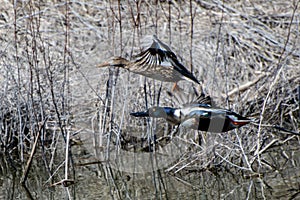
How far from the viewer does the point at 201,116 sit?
10.4 feet

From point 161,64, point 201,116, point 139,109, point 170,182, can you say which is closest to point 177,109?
point 201,116

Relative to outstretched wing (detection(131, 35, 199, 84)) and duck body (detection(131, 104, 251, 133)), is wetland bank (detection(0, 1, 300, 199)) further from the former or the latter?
duck body (detection(131, 104, 251, 133))

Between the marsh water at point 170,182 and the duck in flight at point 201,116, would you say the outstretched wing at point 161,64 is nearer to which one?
the duck in flight at point 201,116

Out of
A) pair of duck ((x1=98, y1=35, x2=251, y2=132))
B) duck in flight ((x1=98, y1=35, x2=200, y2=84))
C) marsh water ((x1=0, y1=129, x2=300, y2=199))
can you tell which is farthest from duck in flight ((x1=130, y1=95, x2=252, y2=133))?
marsh water ((x1=0, y1=129, x2=300, y2=199))

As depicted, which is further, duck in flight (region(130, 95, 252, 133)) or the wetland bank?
the wetland bank

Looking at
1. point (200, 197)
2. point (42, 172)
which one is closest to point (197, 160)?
point (200, 197)

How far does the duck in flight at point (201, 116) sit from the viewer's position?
3123 mm

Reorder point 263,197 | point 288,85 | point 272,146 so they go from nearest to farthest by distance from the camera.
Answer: point 263,197 → point 272,146 → point 288,85

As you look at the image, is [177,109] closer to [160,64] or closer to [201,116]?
[201,116]

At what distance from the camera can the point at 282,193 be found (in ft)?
14.4

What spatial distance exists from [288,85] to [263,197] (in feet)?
6.21

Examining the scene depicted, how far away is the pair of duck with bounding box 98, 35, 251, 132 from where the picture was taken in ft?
10.3

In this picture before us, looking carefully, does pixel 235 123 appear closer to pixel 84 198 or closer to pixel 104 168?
pixel 84 198

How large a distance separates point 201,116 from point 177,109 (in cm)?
14
